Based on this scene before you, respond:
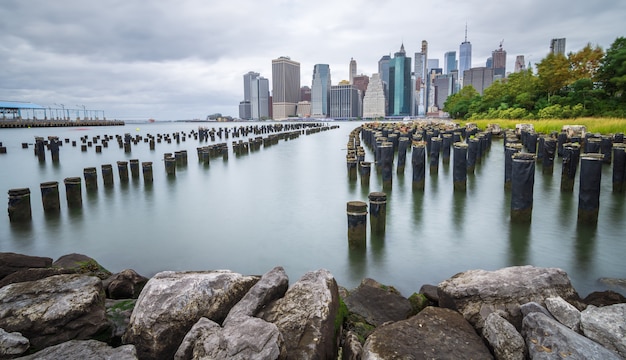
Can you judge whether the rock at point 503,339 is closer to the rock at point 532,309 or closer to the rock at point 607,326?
the rock at point 532,309

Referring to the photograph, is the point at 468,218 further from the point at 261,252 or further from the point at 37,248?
the point at 37,248

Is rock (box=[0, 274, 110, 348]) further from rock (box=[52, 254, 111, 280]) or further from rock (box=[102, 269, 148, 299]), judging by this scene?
rock (box=[52, 254, 111, 280])

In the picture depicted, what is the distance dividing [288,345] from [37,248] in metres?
6.61

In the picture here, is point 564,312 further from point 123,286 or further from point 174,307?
point 123,286

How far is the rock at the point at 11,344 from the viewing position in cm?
325

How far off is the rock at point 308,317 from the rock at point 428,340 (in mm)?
385

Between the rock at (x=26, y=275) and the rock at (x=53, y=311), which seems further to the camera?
the rock at (x=26, y=275)

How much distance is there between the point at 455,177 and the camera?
1123 centimetres

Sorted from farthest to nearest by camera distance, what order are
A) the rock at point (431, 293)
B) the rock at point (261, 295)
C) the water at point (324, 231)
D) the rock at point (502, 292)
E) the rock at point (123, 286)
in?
1. the water at point (324, 231)
2. the rock at point (123, 286)
3. the rock at point (431, 293)
4. the rock at point (502, 292)
5. the rock at point (261, 295)

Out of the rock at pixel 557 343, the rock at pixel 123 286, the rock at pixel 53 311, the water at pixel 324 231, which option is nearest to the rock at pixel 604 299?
the water at pixel 324 231

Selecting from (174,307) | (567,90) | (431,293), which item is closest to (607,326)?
(431,293)

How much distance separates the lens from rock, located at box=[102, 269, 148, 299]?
4.67m

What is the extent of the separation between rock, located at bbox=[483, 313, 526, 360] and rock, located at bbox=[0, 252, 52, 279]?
550 centimetres

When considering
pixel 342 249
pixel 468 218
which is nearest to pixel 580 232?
pixel 468 218
